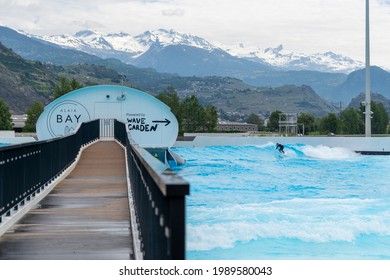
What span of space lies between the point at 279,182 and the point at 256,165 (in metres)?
9.11

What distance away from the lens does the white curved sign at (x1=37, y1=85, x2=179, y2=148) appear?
3894cm

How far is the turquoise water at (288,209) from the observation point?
17734mm

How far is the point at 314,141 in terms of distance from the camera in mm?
54062

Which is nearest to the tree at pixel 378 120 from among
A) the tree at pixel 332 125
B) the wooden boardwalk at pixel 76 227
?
the tree at pixel 332 125

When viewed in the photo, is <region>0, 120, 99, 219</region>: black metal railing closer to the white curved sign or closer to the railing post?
the railing post

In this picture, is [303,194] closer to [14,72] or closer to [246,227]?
[246,227]

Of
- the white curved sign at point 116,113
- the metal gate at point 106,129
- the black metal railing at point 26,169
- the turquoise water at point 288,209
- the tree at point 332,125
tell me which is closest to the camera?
the black metal railing at point 26,169

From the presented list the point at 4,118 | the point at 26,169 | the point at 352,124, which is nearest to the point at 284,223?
the point at 26,169

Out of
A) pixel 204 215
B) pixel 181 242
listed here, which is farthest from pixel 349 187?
pixel 181 242

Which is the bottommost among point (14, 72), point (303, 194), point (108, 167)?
point (303, 194)

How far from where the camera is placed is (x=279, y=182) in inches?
1371

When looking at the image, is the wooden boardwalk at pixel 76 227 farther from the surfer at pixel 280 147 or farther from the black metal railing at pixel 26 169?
the surfer at pixel 280 147

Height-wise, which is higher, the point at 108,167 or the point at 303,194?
the point at 108,167

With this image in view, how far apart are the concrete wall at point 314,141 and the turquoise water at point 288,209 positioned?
388cm
